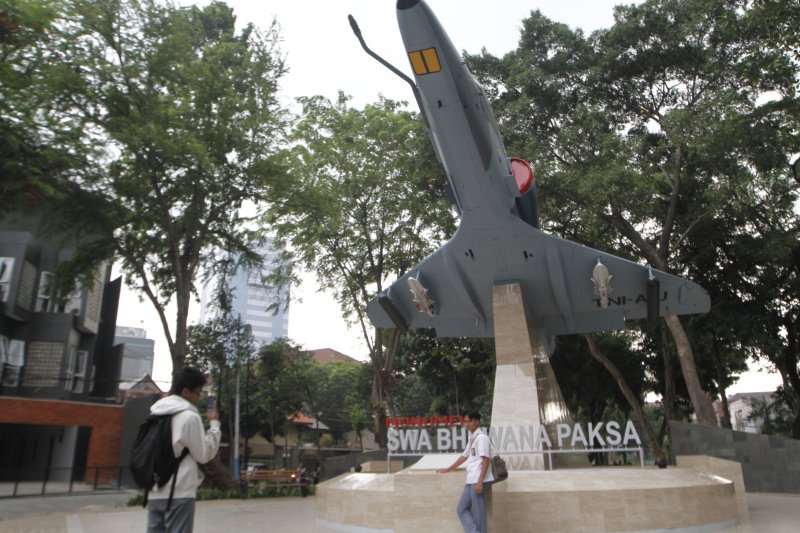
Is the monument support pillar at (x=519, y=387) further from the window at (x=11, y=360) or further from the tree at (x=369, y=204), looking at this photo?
the window at (x=11, y=360)

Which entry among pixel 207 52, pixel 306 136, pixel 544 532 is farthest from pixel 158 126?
pixel 544 532

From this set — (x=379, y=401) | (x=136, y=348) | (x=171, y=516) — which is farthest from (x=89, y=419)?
(x=136, y=348)

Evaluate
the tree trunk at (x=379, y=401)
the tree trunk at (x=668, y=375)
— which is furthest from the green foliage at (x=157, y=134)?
the tree trunk at (x=668, y=375)

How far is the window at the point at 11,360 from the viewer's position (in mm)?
26094

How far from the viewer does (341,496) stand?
10.7 meters

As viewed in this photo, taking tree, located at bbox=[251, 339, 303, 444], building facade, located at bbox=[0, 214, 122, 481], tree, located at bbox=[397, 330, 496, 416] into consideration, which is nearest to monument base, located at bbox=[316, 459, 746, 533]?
tree, located at bbox=[397, 330, 496, 416]

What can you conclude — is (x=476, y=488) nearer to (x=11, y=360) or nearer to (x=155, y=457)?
(x=155, y=457)

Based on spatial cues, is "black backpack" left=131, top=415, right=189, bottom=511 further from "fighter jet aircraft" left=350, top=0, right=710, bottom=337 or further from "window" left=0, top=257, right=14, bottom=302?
"window" left=0, top=257, right=14, bottom=302

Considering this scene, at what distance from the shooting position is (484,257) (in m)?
15.3

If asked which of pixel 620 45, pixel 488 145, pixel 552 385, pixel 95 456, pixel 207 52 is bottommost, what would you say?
pixel 95 456

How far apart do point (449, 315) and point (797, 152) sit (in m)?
12.5

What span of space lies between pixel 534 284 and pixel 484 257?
1.70m

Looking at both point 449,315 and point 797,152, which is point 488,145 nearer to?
point 449,315

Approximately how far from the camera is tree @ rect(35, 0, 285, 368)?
17688mm
